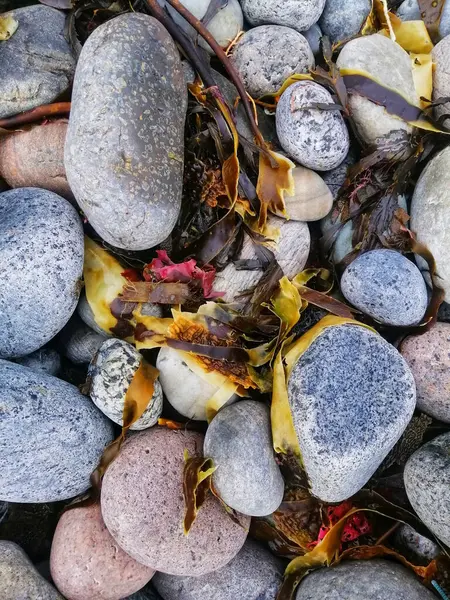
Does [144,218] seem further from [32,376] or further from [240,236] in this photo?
[32,376]

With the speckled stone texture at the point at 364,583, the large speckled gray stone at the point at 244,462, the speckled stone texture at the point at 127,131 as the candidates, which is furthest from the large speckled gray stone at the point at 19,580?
the speckled stone texture at the point at 127,131

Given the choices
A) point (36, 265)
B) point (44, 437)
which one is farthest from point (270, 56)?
point (44, 437)

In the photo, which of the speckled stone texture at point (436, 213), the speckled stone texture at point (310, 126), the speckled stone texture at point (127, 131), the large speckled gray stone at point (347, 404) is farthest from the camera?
the speckled stone texture at point (436, 213)

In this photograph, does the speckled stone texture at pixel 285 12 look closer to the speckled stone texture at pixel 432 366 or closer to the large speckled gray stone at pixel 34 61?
the large speckled gray stone at pixel 34 61

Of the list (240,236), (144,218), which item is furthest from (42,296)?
(240,236)

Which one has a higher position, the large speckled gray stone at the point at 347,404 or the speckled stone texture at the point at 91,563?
the large speckled gray stone at the point at 347,404

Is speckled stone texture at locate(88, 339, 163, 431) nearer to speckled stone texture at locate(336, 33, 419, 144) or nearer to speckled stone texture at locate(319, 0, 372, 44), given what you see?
speckled stone texture at locate(336, 33, 419, 144)

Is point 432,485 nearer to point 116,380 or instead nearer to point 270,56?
point 116,380

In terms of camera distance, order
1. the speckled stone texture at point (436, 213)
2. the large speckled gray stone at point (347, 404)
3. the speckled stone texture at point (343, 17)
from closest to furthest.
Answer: the large speckled gray stone at point (347, 404) < the speckled stone texture at point (436, 213) < the speckled stone texture at point (343, 17)
